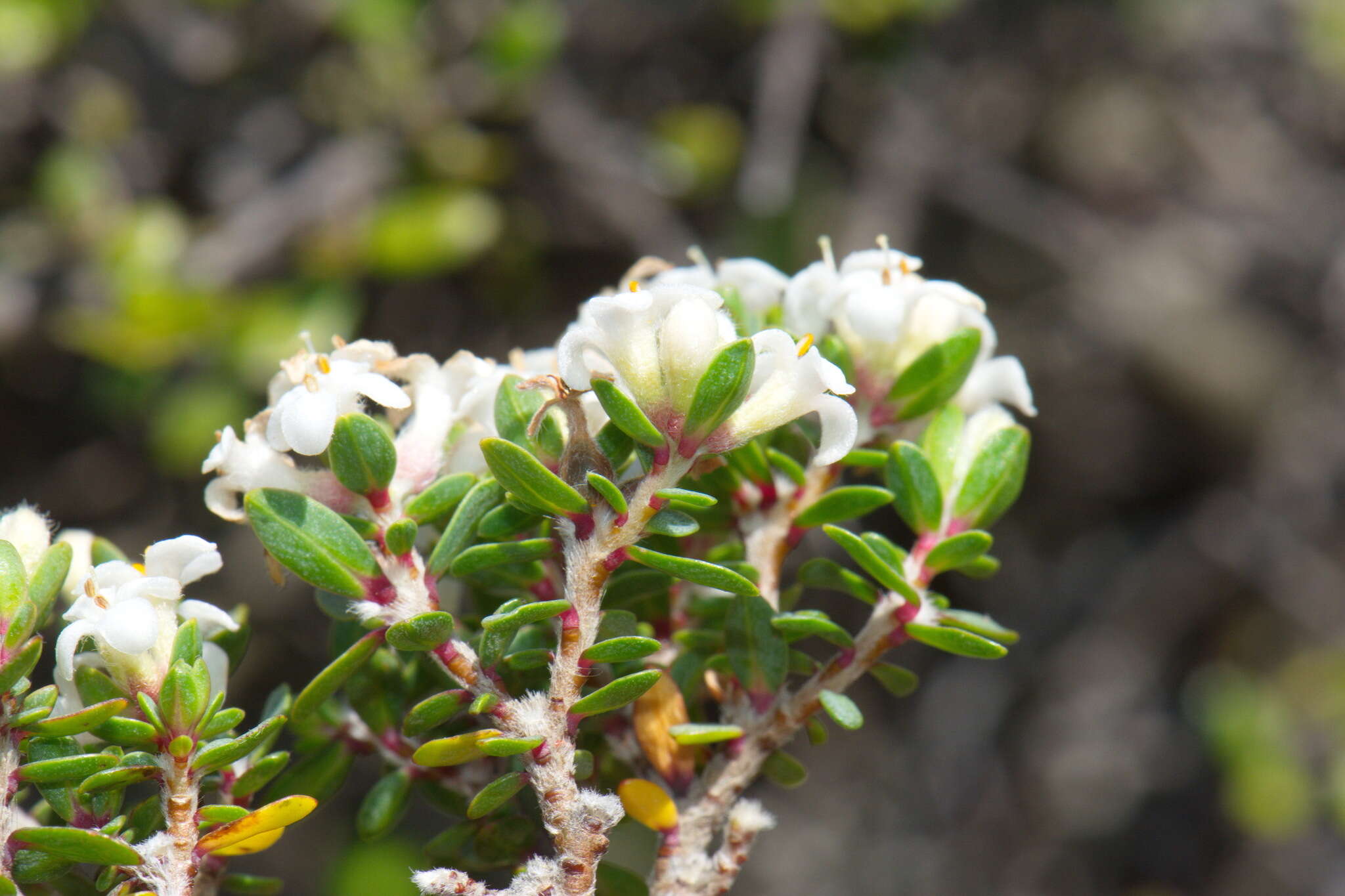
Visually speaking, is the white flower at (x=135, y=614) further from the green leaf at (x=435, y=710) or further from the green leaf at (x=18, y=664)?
the green leaf at (x=435, y=710)

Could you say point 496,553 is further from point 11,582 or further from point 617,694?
point 11,582

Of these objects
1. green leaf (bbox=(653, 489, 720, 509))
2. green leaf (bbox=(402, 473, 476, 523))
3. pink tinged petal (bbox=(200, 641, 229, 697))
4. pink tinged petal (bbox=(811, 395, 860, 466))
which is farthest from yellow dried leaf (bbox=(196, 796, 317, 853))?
pink tinged petal (bbox=(811, 395, 860, 466))

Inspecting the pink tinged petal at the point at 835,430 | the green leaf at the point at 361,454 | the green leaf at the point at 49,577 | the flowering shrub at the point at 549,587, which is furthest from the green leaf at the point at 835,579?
the green leaf at the point at 49,577

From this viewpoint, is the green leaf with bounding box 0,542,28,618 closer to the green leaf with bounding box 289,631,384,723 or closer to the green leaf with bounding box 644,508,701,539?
the green leaf with bounding box 289,631,384,723

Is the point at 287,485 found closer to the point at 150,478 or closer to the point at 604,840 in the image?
the point at 604,840

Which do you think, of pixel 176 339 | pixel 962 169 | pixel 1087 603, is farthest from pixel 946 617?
pixel 1087 603
